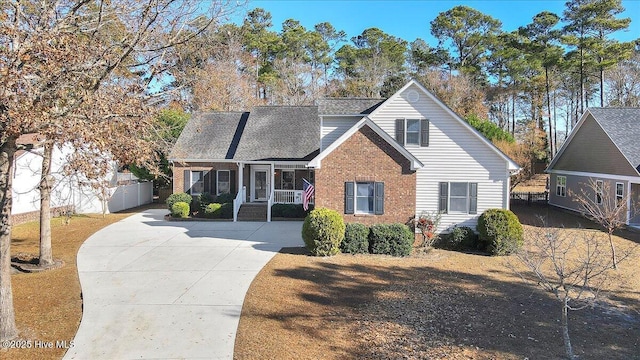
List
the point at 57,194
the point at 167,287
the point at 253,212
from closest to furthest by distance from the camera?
the point at 167,287
the point at 57,194
the point at 253,212

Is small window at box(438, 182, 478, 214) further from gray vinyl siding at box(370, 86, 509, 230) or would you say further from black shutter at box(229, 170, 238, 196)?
black shutter at box(229, 170, 238, 196)

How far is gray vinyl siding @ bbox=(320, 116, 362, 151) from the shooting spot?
18.1m

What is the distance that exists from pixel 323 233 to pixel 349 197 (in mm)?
2446

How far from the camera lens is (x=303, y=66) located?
4250 cm

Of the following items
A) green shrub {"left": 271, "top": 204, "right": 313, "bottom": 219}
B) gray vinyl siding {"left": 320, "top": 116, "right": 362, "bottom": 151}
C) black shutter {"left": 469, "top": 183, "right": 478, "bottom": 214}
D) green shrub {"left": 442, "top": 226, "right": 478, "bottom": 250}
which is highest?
gray vinyl siding {"left": 320, "top": 116, "right": 362, "bottom": 151}

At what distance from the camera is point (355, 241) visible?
14.5 metres

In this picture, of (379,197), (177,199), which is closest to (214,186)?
(177,199)

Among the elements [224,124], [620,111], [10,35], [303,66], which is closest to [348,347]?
[10,35]

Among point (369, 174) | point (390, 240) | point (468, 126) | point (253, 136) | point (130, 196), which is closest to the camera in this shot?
point (390, 240)

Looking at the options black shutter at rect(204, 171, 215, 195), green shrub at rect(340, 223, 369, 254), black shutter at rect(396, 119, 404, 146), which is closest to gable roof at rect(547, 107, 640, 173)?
black shutter at rect(396, 119, 404, 146)

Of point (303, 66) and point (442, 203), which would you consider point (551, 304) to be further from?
point (303, 66)

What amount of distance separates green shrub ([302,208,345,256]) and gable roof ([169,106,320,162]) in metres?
8.38

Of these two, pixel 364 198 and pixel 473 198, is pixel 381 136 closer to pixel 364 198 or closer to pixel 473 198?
pixel 364 198

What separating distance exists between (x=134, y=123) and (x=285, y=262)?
22.6 feet
